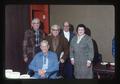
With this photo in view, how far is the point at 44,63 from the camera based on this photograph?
1868 millimetres

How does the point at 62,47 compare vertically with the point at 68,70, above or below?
above

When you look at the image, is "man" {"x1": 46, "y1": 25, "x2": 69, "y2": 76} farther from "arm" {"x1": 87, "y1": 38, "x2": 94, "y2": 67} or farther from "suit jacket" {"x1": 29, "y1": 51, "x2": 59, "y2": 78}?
"arm" {"x1": 87, "y1": 38, "x2": 94, "y2": 67}

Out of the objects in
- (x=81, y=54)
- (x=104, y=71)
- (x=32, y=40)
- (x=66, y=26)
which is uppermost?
(x=66, y=26)

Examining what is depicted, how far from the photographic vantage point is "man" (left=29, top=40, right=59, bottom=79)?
1.85 metres

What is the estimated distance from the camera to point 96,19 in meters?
1.86

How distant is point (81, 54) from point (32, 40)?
1.34 feet

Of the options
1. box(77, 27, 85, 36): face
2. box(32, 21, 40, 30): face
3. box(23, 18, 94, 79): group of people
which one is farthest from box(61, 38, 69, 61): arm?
box(32, 21, 40, 30): face

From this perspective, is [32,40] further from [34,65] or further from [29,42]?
[34,65]

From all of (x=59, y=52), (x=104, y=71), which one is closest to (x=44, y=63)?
(x=59, y=52)

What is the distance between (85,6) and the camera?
186cm

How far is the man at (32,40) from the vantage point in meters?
1.85

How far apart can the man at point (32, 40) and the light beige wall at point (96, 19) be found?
0.13 metres
